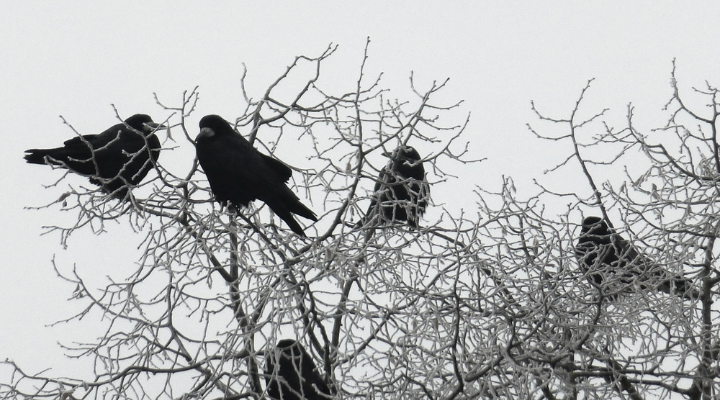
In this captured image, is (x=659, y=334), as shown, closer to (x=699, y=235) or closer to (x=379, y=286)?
(x=699, y=235)

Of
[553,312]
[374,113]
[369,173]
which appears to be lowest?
[553,312]

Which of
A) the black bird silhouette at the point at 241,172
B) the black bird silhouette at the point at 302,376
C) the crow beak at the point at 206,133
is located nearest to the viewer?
the black bird silhouette at the point at 302,376

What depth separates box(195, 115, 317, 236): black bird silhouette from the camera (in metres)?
6.38

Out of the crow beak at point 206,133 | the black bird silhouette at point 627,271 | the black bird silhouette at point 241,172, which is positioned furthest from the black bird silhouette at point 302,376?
the black bird silhouette at point 627,271

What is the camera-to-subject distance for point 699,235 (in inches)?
234

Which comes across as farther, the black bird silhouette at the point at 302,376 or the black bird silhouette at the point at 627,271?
the black bird silhouette at the point at 302,376

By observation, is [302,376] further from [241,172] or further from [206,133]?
[206,133]

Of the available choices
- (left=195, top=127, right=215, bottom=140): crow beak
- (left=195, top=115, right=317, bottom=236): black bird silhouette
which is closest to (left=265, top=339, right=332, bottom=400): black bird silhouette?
(left=195, top=115, right=317, bottom=236): black bird silhouette

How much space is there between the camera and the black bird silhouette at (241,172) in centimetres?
638

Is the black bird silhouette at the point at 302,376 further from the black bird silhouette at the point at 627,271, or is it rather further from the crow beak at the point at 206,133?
the black bird silhouette at the point at 627,271

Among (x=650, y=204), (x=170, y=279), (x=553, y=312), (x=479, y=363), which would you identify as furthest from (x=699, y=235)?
(x=170, y=279)

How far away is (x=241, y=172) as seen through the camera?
Result: 6.40m

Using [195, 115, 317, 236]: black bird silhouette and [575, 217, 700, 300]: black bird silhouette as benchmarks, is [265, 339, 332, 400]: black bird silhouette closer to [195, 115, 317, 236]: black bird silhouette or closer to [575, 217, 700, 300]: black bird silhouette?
[195, 115, 317, 236]: black bird silhouette

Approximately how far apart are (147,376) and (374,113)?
84.9 inches
